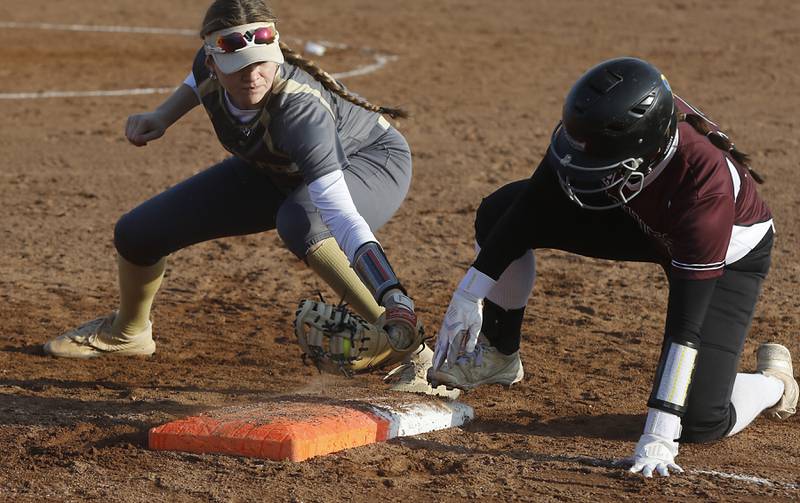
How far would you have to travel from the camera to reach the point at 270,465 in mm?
4488

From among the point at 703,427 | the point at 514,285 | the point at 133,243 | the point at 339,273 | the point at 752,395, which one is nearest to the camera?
the point at 703,427

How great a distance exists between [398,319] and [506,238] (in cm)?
60

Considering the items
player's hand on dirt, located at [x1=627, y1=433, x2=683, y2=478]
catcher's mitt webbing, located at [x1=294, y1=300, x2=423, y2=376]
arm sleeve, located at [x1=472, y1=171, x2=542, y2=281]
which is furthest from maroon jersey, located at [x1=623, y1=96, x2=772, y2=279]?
catcher's mitt webbing, located at [x1=294, y1=300, x2=423, y2=376]

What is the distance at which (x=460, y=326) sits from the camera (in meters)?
4.85

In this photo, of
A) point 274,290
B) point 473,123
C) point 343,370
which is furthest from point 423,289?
point 473,123

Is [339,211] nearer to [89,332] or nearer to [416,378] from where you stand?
[416,378]

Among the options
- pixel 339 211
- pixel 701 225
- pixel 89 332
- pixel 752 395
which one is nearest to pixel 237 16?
pixel 339 211

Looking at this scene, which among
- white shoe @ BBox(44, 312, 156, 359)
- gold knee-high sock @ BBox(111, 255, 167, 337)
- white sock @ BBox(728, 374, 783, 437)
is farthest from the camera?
white shoe @ BBox(44, 312, 156, 359)

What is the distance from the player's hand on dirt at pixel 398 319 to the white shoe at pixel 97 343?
1737 millimetres

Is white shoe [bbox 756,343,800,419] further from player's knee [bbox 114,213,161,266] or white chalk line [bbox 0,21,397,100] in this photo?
white chalk line [bbox 0,21,397,100]

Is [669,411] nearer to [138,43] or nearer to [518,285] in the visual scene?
[518,285]

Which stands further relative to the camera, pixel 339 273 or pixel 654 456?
pixel 339 273

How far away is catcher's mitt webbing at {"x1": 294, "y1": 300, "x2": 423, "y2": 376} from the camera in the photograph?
4590mm

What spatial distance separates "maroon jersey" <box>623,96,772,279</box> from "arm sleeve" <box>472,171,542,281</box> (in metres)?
0.39
